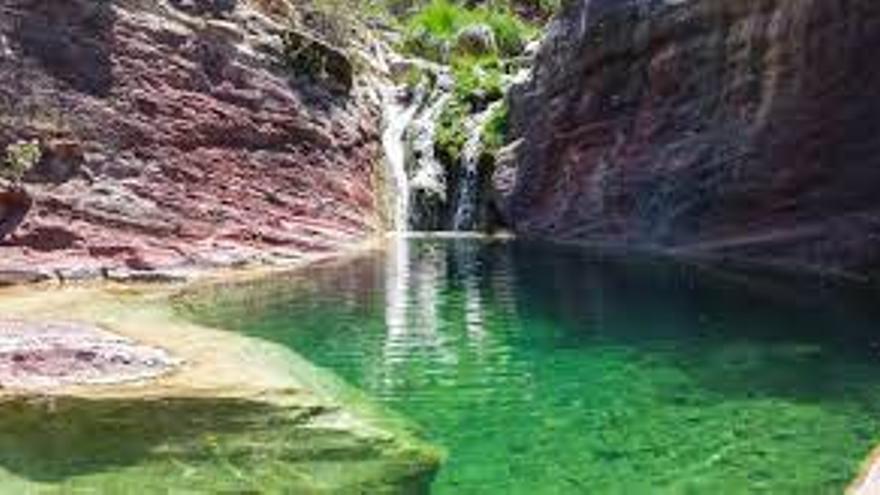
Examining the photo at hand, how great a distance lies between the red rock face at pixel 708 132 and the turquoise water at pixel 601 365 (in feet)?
10.8

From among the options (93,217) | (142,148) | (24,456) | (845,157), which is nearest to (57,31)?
(142,148)

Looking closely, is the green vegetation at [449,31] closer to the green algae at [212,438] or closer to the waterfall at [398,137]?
the waterfall at [398,137]

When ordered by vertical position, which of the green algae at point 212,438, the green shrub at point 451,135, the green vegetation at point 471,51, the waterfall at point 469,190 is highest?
the green vegetation at point 471,51

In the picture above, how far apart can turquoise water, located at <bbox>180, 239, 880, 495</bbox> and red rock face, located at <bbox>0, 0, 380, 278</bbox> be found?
4.19m

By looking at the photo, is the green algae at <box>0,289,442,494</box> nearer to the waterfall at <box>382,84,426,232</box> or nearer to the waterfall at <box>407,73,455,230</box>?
the waterfall at <box>382,84,426,232</box>

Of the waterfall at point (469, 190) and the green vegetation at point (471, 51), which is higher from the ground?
the green vegetation at point (471, 51)

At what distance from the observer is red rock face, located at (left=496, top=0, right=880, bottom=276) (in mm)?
37125

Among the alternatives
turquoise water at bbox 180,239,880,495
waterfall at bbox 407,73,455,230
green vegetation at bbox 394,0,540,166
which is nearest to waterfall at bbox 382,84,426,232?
waterfall at bbox 407,73,455,230

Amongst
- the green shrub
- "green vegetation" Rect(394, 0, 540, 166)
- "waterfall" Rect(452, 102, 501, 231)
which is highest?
"green vegetation" Rect(394, 0, 540, 166)

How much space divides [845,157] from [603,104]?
13947mm

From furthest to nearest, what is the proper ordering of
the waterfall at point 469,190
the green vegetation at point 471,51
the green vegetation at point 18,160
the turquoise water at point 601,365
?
the green vegetation at point 471,51
the waterfall at point 469,190
the green vegetation at point 18,160
the turquoise water at point 601,365

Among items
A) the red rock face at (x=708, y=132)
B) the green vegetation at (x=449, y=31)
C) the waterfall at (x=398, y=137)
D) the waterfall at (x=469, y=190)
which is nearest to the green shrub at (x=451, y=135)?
the waterfall at (x=469, y=190)

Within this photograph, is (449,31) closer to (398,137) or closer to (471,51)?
(471,51)

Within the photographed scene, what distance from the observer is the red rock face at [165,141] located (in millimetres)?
37188
